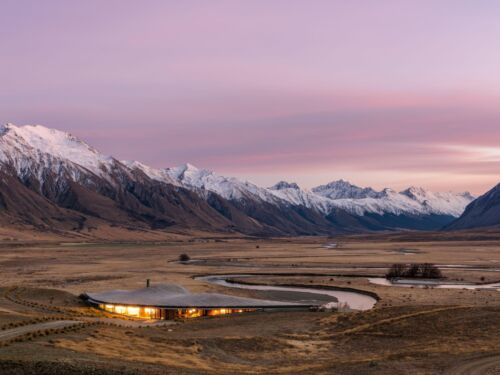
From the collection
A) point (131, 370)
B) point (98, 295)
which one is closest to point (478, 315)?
point (131, 370)

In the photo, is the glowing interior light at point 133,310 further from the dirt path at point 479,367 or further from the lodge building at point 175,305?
the dirt path at point 479,367

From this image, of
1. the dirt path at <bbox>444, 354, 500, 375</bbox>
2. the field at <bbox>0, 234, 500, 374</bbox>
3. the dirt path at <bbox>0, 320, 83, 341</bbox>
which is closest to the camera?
the field at <bbox>0, 234, 500, 374</bbox>

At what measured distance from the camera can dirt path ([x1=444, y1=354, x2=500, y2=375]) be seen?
1341 inches

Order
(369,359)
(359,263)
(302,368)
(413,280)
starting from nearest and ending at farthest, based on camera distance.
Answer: (302,368) → (369,359) → (413,280) → (359,263)

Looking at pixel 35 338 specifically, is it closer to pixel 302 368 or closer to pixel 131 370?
pixel 131 370

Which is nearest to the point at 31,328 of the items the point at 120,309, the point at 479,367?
the point at 120,309

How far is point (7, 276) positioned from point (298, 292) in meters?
48.8

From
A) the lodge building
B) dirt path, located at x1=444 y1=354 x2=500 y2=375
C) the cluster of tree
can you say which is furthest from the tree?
dirt path, located at x1=444 y1=354 x2=500 y2=375

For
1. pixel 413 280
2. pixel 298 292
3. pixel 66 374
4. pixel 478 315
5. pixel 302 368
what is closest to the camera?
pixel 66 374

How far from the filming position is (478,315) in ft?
173

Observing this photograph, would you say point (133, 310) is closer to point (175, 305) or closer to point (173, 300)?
point (173, 300)

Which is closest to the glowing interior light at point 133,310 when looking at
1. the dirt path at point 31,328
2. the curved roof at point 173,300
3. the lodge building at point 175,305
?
the lodge building at point 175,305

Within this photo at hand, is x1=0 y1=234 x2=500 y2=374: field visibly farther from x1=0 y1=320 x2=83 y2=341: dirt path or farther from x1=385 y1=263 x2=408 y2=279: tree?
x1=385 y1=263 x2=408 y2=279: tree

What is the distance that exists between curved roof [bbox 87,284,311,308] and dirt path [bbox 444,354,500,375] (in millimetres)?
26600
